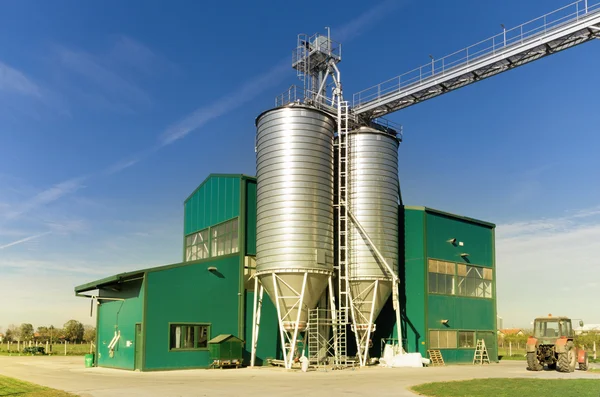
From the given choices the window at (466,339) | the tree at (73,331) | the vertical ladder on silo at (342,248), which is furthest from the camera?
the tree at (73,331)

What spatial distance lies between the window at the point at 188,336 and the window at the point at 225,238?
568 cm

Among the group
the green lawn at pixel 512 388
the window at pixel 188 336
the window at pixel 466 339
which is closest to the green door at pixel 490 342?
the window at pixel 466 339

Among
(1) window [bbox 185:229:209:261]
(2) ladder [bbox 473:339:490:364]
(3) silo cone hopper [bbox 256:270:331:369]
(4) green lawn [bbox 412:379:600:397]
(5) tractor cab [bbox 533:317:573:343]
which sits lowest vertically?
(2) ladder [bbox 473:339:490:364]

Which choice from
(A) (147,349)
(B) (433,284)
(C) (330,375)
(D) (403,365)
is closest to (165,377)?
(A) (147,349)

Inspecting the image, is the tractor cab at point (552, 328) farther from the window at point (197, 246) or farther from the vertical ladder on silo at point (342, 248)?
the window at point (197, 246)

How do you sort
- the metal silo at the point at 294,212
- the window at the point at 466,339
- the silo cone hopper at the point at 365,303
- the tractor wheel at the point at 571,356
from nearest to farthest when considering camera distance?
1. the tractor wheel at the point at 571,356
2. the metal silo at the point at 294,212
3. the silo cone hopper at the point at 365,303
4. the window at the point at 466,339

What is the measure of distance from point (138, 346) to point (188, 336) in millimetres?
2763

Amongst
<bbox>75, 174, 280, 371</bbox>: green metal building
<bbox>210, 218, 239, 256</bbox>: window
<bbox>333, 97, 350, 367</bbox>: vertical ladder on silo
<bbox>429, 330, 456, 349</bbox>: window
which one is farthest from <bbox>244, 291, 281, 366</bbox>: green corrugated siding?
<bbox>429, 330, 456, 349</bbox>: window

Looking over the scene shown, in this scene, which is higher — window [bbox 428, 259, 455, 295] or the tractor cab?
window [bbox 428, 259, 455, 295]

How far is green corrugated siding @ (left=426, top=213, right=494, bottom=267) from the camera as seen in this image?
1602 inches

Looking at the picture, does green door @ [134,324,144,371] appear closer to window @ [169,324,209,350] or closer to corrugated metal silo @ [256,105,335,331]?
window @ [169,324,209,350]

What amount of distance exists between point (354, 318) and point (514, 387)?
1451 cm

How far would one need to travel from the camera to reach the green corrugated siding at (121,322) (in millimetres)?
34000

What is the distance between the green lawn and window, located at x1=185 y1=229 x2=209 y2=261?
22.2 m
